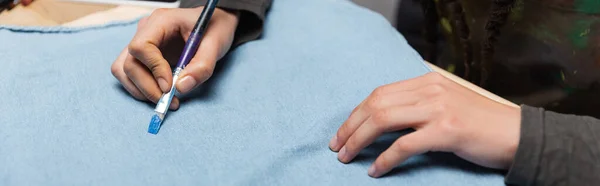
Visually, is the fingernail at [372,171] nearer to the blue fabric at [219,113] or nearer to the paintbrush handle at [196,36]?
the blue fabric at [219,113]

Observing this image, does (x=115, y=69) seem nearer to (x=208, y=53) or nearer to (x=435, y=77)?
(x=208, y=53)

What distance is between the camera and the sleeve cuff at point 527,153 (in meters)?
0.42

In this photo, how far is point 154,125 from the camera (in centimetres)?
46

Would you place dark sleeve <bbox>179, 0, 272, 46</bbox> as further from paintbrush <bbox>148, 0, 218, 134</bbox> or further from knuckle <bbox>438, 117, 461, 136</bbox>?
knuckle <bbox>438, 117, 461, 136</bbox>

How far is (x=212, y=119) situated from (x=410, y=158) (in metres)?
0.16

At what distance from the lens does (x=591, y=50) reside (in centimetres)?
65

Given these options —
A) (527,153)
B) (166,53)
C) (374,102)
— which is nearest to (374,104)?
(374,102)

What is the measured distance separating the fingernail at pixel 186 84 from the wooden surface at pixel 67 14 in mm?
213

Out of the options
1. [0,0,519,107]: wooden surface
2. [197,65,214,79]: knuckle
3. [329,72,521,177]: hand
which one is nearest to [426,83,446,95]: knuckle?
[329,72,521,177]: hand

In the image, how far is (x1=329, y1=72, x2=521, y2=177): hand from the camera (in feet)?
1.41

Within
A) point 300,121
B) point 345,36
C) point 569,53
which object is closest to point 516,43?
point 569,53

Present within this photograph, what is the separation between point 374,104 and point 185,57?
0.18m

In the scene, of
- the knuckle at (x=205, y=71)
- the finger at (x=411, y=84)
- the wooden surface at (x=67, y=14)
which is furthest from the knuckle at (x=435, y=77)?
the wooden surface at (x=67, y=14)

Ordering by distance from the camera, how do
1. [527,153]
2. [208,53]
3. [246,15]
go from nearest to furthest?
[527,153] < [208,53] < [246,15]
